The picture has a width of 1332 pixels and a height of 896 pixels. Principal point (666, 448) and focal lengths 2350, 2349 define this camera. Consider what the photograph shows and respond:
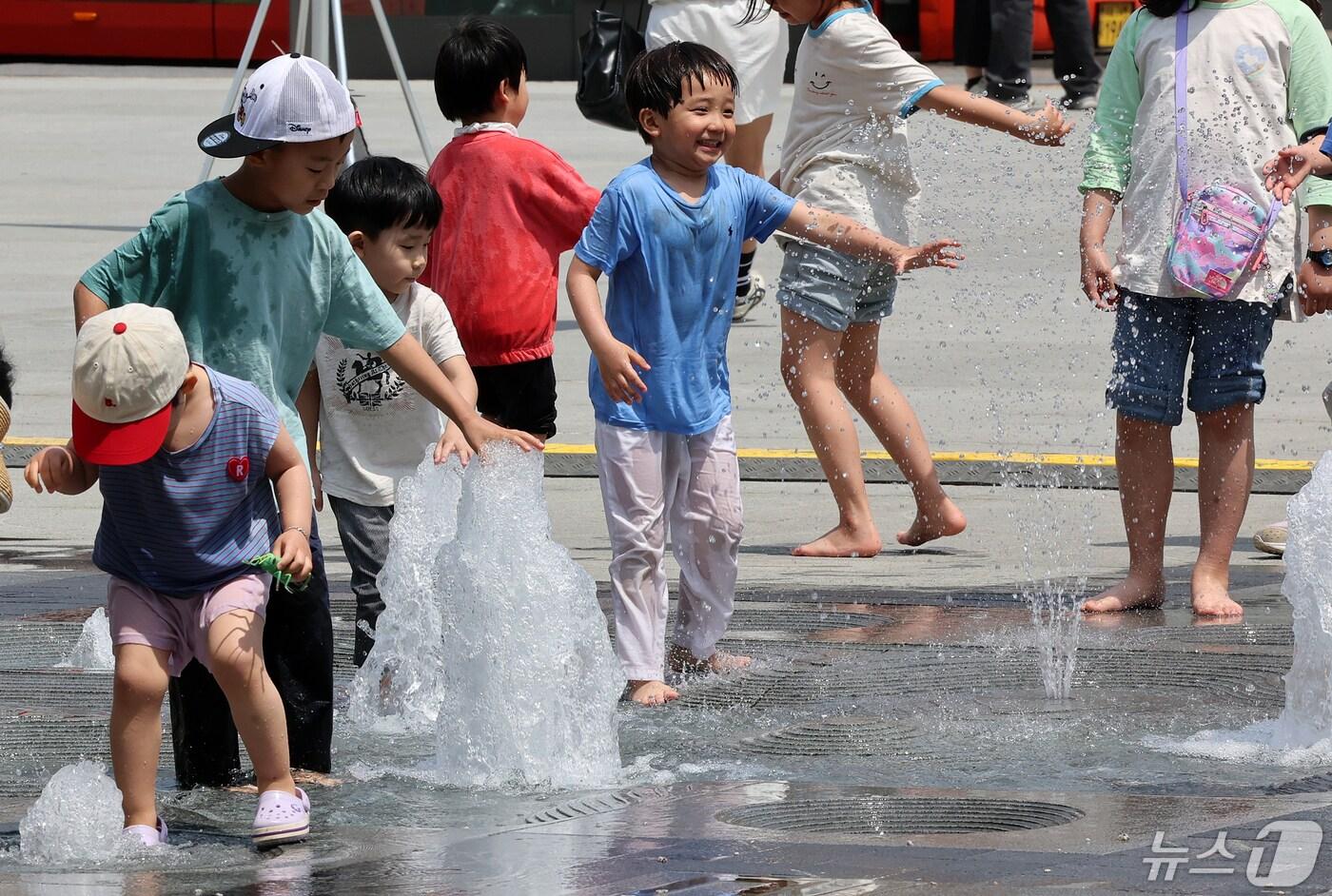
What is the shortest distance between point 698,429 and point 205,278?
52.5 inches

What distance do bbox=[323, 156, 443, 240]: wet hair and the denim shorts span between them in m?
1.98

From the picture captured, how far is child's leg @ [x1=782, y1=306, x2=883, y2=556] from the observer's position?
6.79 m

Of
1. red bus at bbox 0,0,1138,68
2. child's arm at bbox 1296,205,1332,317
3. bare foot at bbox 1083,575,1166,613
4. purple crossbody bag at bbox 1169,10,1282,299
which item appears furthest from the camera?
red bus at bbox 0,0,1138,68

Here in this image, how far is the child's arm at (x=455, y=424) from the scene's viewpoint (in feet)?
16.0

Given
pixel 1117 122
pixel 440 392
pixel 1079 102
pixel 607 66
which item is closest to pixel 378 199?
pixel 440 392

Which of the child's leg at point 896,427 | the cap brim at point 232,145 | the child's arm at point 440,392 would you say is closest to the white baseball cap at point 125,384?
the cap brim at point 232,145

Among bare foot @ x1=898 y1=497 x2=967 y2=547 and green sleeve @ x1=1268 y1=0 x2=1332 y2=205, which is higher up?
green sleeve @ x1=1268 y1=0 x2=1332 y2=205

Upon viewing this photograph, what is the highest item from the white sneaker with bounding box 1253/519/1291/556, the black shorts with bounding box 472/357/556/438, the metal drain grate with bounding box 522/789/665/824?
the black shorts with bounding box 472/357/556/438

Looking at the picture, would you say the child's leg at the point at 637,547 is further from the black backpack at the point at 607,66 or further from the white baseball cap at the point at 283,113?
the black backpack at the point at 607,66

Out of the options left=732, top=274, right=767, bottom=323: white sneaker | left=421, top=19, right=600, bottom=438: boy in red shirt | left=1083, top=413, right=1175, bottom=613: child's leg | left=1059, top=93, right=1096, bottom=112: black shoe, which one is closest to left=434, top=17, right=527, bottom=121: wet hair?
left=421, top=19, right=600, bottom=438: boy in red shirt

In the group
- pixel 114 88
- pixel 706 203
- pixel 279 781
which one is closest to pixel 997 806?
pixel 279 781

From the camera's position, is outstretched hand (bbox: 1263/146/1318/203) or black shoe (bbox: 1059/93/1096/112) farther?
black shoe (bbox: 1059/93/1096/112)

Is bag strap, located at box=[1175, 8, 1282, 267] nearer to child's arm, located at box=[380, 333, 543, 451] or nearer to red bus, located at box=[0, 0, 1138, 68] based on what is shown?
child's arm, located at box=[380, 333, 543, 451]

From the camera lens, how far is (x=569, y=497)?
803 centimetres
